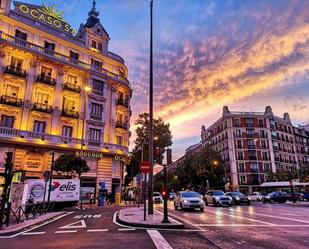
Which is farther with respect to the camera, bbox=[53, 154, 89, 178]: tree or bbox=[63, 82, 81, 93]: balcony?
bbox=[63, 82, 81, 93]: balcony

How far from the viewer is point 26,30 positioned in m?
33.2

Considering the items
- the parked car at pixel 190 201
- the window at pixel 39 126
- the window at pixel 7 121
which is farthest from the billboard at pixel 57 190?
the window at pixel 7 121

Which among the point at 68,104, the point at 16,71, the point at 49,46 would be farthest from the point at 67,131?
the point at 49,46

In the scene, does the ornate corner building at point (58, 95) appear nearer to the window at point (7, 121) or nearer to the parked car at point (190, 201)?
the window at point (7, 121)

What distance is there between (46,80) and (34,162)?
34.0 feet

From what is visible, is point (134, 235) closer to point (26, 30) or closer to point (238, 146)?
point (26, 30)

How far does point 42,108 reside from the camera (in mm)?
32031

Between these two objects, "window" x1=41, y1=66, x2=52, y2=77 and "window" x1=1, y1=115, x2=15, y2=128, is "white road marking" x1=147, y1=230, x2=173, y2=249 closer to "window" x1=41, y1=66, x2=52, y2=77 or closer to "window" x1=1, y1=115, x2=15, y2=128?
"window" x1=1, y1=115, x2=15, y2=128

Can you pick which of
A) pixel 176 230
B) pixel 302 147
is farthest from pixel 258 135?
pixel 176 230

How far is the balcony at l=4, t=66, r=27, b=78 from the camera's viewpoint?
1192 inches

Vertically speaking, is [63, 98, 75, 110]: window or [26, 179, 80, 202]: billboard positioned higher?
[63, 98, 75, 110]: window

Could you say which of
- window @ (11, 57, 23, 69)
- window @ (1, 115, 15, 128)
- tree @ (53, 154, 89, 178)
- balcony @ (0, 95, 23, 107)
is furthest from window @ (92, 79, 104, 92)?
tree @ (53, 154, 89, 178)

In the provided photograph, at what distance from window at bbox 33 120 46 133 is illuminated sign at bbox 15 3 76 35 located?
14109 millimetres

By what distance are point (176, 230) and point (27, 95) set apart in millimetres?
27750
